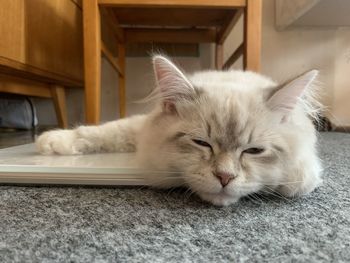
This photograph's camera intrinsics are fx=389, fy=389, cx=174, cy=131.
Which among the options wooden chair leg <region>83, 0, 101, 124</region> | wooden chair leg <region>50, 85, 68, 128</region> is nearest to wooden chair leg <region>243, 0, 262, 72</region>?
wooden chair leg <region>83, 0, 101, 124</region>

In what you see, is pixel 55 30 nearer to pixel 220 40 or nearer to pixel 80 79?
pixel 80 79

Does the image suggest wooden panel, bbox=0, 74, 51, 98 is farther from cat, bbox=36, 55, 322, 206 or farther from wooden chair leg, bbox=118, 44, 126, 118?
cat, bbox=36, 55, 322, 206

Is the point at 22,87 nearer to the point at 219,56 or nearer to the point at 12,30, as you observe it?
the point at 12,30

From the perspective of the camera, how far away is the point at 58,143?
3.63ft

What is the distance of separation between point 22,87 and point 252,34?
3.96 ft

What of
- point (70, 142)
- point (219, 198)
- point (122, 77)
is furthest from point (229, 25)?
point (219, 198)

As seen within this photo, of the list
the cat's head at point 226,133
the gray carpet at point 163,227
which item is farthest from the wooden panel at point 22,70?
the cat's head at point 226,133

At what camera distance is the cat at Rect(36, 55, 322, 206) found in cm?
73

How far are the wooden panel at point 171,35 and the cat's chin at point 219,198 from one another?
167 cm

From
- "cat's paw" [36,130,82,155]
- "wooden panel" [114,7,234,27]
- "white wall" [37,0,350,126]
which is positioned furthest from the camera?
"white wall" [37,0,350,126]

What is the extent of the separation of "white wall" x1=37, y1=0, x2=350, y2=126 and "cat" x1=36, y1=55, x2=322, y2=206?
1.73 m

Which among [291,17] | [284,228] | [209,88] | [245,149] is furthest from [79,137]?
[291,17]

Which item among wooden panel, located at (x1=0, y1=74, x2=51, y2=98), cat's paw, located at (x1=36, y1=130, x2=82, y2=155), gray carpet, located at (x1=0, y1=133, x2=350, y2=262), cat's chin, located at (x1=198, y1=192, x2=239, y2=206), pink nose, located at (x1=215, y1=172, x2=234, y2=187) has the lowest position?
gray carpet, located at (x1=0, y1=133, x2=350, y2=262)

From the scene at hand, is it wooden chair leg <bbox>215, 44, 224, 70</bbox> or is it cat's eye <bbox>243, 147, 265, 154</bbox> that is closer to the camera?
cat's eye <bbox>243, 147, 265, 154</bbox>
